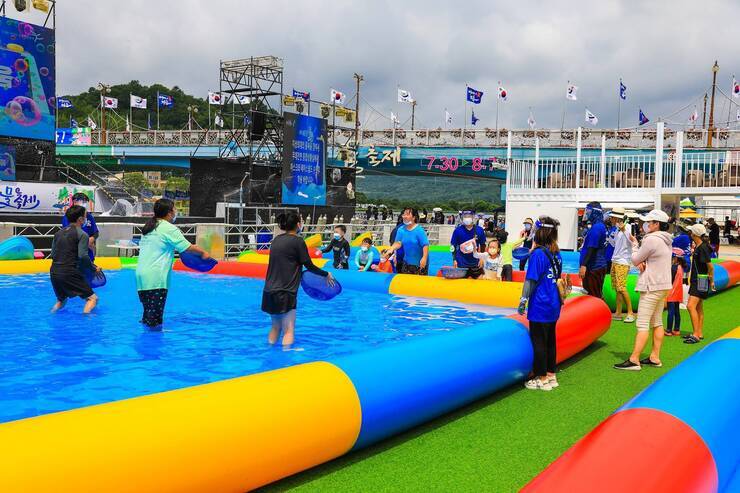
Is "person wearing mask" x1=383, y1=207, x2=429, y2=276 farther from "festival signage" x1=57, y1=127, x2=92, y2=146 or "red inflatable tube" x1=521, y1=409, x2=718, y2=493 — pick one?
"festival signage" x1=57, y1=127, x2=92, y2=146

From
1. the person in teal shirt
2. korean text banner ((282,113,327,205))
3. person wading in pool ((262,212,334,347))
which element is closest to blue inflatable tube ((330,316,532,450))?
person wading in pool ((262,212,334,347))

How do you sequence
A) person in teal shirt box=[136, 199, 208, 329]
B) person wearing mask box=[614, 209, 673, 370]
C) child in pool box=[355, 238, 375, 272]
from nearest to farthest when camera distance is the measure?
person wearing mask box=[614, 209, 673, 370]
person in teal shirt box=[136, 199, 208, 329]
child in pool box=[355, 238, 375, 272]

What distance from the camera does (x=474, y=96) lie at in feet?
189

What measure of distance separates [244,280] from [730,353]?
11.1 meters

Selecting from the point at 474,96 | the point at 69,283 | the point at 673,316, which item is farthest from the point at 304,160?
the point at 474,96

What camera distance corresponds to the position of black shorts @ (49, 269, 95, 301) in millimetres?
8580

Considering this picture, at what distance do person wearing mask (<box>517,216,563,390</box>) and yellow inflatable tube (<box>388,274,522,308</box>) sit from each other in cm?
451

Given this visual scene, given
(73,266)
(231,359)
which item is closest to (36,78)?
(73,266)

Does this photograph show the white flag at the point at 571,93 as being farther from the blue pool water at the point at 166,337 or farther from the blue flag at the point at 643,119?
the blue pool water at the point at 166,337

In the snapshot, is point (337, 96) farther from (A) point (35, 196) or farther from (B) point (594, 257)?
(B) point (594, 257)

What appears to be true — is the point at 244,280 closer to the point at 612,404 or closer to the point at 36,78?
the point at 612,404

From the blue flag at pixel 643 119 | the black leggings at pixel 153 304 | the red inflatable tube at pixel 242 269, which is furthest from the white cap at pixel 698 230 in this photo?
the blue flag at pixel 643 119

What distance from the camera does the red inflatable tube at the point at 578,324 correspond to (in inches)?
265

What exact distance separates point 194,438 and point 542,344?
3.77 meters
